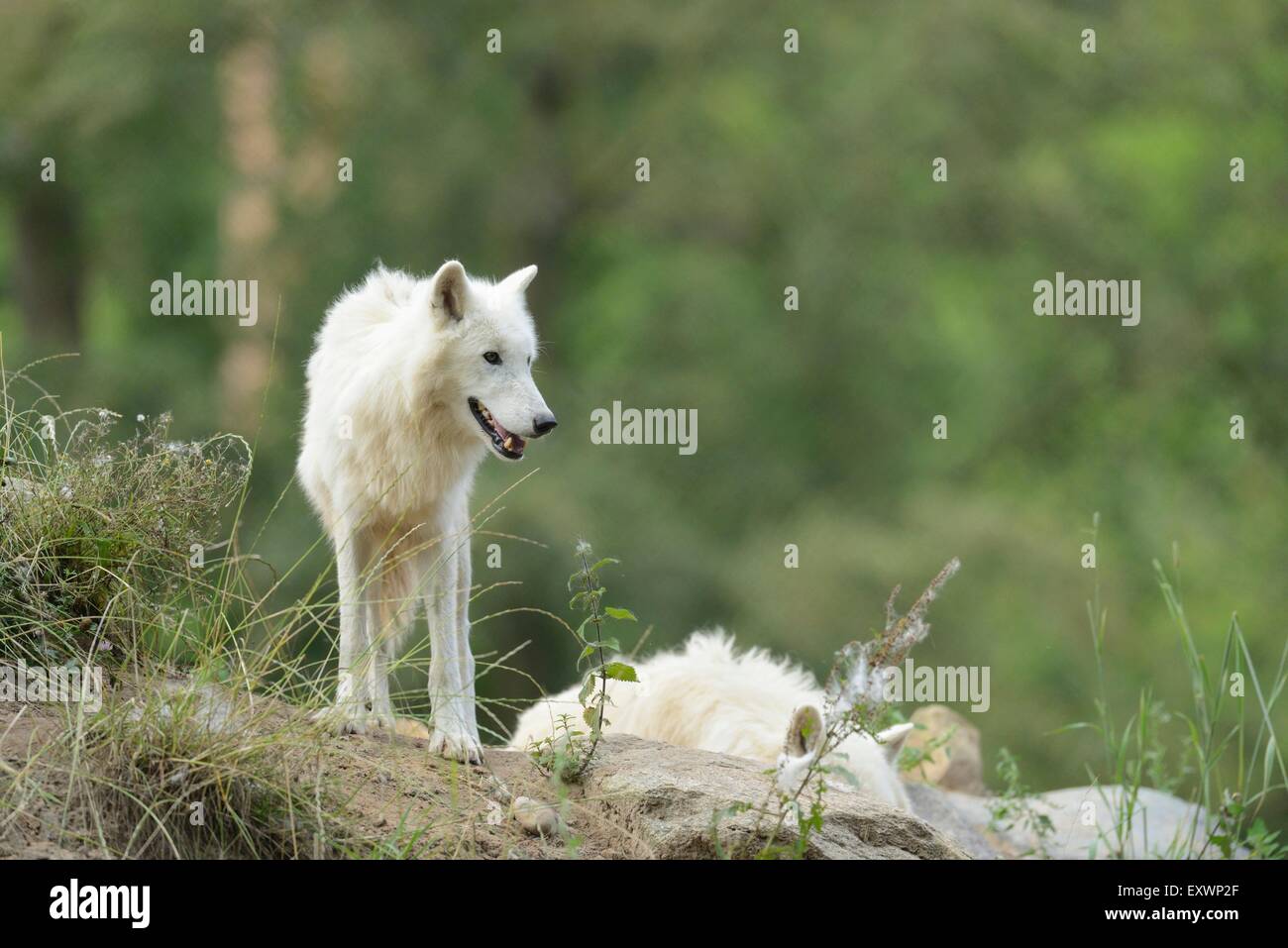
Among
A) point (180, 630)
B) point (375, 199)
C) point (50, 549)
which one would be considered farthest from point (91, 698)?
point (375, 199)

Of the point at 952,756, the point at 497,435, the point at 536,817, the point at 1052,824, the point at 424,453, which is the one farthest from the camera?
the point at 952,756

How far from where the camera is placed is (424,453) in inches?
261

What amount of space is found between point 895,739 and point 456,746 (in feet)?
8.31

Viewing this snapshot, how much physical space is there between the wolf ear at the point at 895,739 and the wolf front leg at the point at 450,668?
206 cm

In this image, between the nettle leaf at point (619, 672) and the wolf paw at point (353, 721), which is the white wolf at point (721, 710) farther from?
the nettle leaf at point (619, 672)

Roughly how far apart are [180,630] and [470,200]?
60.2ft

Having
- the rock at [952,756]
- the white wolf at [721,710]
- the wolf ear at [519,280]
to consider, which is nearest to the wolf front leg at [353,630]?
the wolf ear at [519,280]

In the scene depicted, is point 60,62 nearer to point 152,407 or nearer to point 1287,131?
point 152,407

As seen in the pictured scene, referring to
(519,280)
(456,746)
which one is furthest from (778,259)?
(456,746)

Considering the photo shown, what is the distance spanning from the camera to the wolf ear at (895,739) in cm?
757

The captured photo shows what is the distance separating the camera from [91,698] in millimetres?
5508

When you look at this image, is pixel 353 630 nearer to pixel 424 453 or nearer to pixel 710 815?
pixel 424 453

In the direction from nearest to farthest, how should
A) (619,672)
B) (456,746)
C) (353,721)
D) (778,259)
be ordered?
(619,672), (353,721), (456,746), (778,259)

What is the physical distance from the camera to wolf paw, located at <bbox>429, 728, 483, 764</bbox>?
20.2 ft
